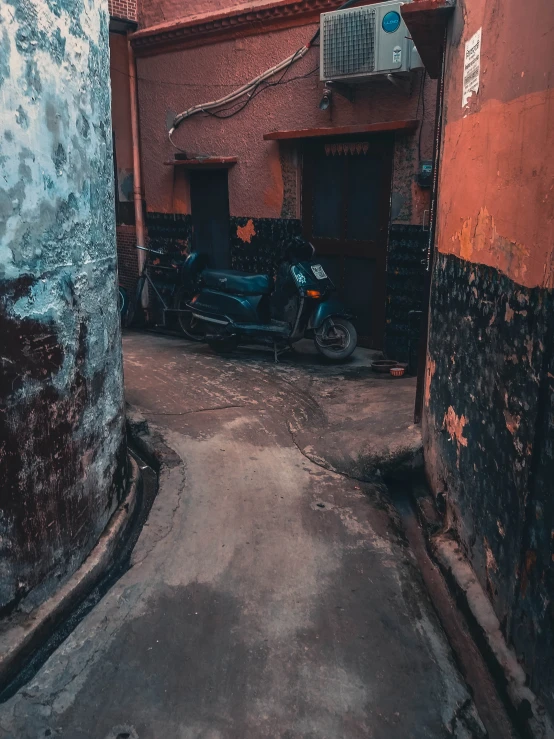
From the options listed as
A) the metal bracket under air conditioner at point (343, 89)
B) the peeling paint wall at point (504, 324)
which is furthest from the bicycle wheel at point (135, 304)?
the peeling paint wall at point (504, 324)

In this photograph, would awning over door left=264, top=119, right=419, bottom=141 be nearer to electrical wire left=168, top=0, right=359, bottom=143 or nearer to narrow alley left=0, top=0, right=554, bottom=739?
electrical wire left=168, top=0, right=359, bottom=143

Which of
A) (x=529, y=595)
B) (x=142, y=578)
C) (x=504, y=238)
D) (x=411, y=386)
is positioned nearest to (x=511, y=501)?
(x=529, y=595)

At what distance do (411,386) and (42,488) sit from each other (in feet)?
14.2

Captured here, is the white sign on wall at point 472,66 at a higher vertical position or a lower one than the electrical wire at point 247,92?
lower

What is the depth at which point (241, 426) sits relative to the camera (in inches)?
→ 224

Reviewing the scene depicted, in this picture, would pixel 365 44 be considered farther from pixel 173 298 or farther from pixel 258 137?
pixel 173 298

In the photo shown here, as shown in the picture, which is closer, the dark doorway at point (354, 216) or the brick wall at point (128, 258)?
the dark doorway at point (354, 216)

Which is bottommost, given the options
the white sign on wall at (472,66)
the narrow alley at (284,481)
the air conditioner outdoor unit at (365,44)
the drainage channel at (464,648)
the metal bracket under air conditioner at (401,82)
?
the drainage channel at (464,648)

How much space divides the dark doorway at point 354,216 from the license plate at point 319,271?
0.53 meters

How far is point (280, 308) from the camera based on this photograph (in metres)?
7.98

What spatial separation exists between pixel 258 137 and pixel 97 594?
6.61 m

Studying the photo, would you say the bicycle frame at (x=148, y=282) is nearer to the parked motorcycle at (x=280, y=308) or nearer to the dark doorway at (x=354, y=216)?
the parked motorcycle at (x=280, y=308)

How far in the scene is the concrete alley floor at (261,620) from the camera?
104 inches

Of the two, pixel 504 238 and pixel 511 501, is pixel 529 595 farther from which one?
pixel 504 238
